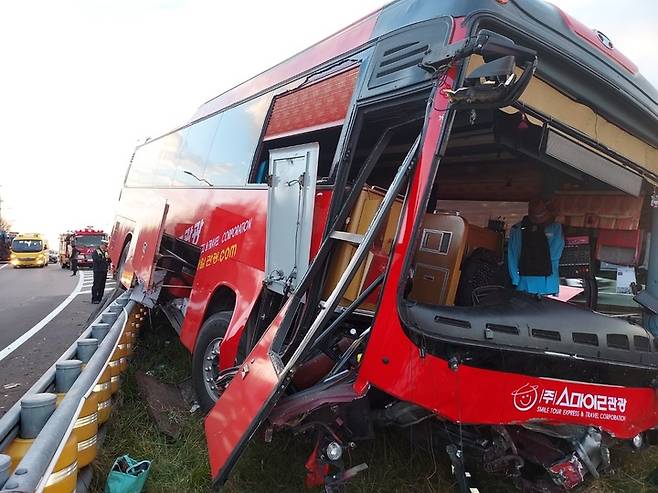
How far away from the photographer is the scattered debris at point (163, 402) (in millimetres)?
4289

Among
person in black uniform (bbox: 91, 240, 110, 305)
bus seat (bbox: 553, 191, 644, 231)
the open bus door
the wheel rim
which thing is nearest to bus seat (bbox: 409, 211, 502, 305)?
the open bus door

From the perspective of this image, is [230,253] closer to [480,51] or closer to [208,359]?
[208,359]

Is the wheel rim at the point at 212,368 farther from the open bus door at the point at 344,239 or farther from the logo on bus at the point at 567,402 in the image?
the logo on bus at the point at 567,402

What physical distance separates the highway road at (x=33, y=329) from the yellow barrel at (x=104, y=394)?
180 centimetres

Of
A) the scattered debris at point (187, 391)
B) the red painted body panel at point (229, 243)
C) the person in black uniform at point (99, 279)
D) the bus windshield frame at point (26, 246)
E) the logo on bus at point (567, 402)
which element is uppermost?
the red painted body panel at point (229, 243)

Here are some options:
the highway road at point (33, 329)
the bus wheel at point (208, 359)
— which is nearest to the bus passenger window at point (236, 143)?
the bus wheel at point (208, 359)

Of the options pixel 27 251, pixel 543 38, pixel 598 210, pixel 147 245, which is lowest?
pixel 27 251

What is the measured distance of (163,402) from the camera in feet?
15.5

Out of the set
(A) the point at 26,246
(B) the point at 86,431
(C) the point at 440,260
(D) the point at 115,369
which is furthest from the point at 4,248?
(C) the point at 440,260

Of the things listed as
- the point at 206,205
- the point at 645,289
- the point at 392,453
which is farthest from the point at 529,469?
the point at 206,205

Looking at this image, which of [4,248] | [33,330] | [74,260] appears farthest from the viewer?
[4,248]

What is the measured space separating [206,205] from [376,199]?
2.77 metres

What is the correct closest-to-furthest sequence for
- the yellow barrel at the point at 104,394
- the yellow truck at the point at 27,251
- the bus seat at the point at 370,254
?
the bus seat at the point at 370,254
the yellow barrel at the point at 104,394
the yellow truck at the point at 27,251

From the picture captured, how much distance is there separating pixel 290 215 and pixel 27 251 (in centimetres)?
3347
